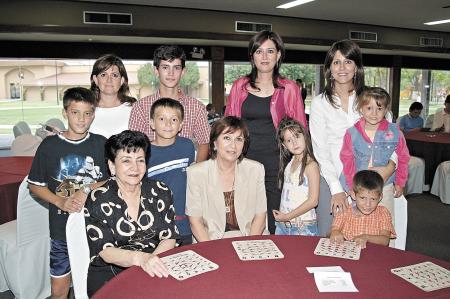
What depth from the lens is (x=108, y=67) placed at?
8.82ft

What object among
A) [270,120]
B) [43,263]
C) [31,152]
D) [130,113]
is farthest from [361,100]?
[31,152]

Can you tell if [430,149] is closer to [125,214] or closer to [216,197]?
[216,197]

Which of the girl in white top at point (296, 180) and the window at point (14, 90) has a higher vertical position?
the window at point (14, 90)

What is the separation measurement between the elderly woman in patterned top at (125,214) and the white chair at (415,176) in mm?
5015

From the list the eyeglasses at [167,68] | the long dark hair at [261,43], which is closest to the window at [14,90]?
the eyeglasses at [167,68]

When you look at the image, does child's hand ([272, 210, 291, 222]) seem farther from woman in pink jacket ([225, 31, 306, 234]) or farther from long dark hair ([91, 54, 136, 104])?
long dark hair ([91, 54, 136, 104])

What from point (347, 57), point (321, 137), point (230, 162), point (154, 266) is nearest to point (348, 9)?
point (347, 57)

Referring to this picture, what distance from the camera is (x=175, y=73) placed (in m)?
2.47

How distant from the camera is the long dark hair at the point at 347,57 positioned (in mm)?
2369

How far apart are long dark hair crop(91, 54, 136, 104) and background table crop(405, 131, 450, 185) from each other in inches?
186

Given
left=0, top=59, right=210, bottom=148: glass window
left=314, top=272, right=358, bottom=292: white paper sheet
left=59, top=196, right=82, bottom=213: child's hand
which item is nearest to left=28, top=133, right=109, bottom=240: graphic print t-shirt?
left=59, top=196, right=82, bottom=213: child's hand

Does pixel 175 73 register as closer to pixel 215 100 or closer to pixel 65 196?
pixel 65 196

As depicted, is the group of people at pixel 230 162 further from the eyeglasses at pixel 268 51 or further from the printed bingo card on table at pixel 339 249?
the printed bingo card on table at pixel 339 249

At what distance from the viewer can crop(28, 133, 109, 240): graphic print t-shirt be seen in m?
2.16
